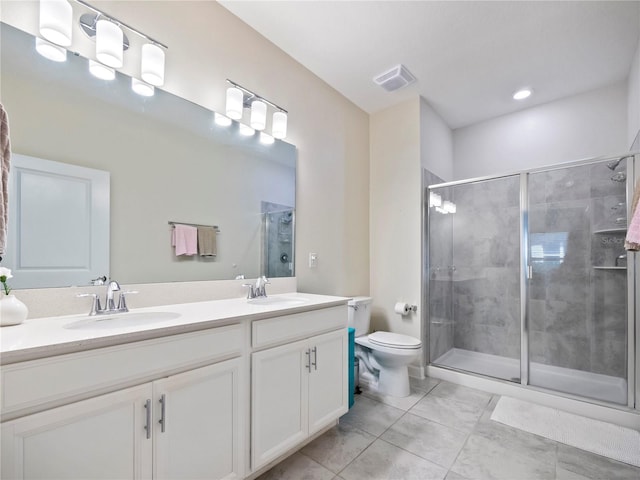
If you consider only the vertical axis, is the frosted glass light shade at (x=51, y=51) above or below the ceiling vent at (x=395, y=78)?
below

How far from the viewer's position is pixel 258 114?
1991mm

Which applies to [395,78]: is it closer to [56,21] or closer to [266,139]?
[266,139]

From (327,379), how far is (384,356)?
77cm

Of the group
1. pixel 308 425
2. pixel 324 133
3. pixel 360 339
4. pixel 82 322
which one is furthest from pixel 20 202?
pixel 360 339

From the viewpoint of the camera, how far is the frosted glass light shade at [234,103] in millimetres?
1848

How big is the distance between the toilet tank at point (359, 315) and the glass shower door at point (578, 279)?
1360 mm

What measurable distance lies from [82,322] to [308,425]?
1182mm

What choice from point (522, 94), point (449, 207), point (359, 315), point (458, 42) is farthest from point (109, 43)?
point (522, 94)

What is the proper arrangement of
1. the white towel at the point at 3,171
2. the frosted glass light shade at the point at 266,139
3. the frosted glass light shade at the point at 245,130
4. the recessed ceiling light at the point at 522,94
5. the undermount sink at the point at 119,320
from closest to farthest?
1. the white towel at the point at 3,171
2. the undermount sink at the point at 119,320
3. the frosted glass light shade at the point at 245,130
4. the frosted glass light shade at the point at 266,139
5. the recessed ceiling light at the point at 522,94

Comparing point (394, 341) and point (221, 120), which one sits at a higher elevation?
point (221, 120)

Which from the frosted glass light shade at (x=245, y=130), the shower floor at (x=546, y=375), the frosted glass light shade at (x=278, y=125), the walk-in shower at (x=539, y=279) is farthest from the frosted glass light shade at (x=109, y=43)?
the shower floor at (x=546, y=375)

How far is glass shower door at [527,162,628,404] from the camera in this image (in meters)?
2.37

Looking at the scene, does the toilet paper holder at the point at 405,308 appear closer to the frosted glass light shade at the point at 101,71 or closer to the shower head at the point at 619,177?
the shower head at the point at 619,177

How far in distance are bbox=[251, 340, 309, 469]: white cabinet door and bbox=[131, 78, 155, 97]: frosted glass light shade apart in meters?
1.42
